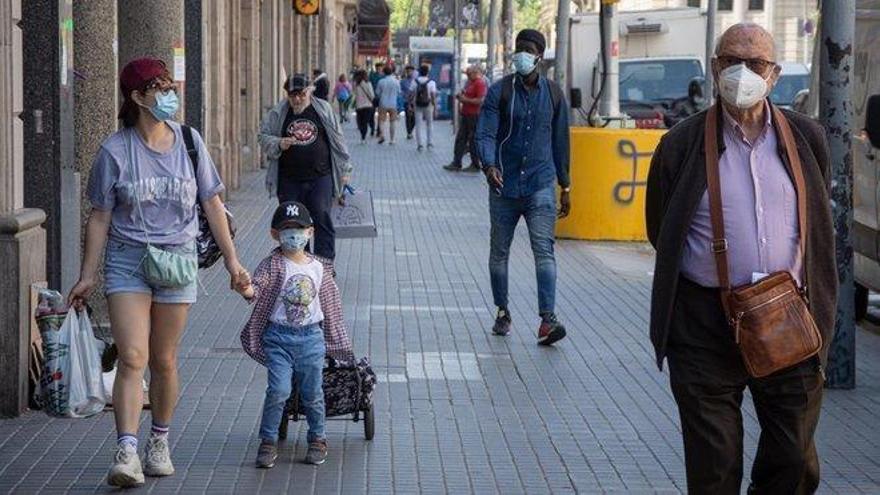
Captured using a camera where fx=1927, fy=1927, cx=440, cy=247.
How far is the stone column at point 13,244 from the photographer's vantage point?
28.7 ft

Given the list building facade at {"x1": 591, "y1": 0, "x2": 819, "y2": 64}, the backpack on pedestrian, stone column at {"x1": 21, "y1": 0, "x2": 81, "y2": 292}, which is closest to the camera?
stone column at {"x1": 21, "y1": 0, "x2": 81, "y2": 292}

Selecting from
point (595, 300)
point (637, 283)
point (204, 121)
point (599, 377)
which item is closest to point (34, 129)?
point (599, 377)

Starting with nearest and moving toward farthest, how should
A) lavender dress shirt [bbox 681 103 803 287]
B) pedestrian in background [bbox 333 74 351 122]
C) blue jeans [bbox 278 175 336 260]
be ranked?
1. lavender dress shirt [bbox 681 103 803 287]
2. blue jeans [bbox 278 175 336 260]
3. pedestrian in background [bbox 333 74 351 122]

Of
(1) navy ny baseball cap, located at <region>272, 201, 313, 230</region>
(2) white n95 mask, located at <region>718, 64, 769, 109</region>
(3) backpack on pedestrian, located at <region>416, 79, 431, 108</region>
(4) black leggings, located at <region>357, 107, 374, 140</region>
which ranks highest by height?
(2) white n95 mask, located at <region>718, 64, 769, 109</region>

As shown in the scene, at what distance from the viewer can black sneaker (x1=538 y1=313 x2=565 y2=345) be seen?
11.5m

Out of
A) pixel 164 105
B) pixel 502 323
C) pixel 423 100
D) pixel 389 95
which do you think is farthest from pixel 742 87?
pixel 389 95

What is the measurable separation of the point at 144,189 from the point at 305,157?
6.29m

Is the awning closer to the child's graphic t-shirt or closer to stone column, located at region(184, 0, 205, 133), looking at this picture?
stone column, located at region(184, 0, 205, 133)

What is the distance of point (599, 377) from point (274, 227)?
310 centimetres

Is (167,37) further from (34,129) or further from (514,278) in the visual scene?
(514,278)

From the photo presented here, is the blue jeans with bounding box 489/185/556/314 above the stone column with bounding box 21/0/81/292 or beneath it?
beneath

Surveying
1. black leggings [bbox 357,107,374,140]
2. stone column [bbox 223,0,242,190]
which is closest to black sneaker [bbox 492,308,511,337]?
stone column [bbox 223,0,242,190]

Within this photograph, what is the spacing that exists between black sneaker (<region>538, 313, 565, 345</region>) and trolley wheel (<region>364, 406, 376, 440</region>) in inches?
119

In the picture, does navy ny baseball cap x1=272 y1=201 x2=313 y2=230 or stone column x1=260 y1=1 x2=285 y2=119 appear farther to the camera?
stone column x1=260 y1=1 x2=285 y2=119
